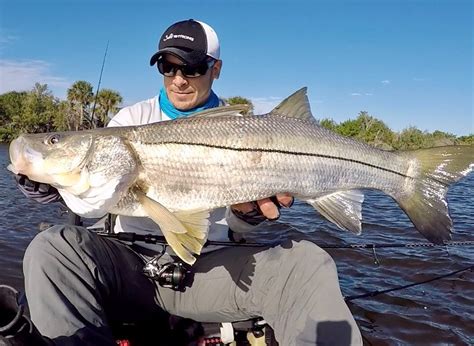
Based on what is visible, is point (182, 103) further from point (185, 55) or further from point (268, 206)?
point (268, 206)

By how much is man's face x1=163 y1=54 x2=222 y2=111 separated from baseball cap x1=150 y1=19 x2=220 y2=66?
0.07 metres

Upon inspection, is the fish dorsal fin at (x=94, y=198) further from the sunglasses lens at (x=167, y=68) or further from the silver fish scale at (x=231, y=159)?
the sunglasses lens at (x=167, y=68)

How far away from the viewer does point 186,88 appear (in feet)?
12.1

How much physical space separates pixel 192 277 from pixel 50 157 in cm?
124

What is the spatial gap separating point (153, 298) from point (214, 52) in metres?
1.88

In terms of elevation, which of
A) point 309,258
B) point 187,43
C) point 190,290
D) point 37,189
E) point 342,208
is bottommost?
point 190,290

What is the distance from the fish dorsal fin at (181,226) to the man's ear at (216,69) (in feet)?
4.97

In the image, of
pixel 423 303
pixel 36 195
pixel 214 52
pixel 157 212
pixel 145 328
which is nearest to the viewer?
pixel 157 212

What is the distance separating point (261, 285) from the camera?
3086 mm

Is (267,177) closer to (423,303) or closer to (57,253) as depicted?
(57,253)

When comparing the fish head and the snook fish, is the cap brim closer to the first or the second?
the snook fish

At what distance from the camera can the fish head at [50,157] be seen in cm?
271

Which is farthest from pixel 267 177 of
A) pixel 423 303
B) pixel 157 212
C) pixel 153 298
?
pixel 423 303

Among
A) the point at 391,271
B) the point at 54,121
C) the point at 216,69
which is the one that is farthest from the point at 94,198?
the point at 54,121
